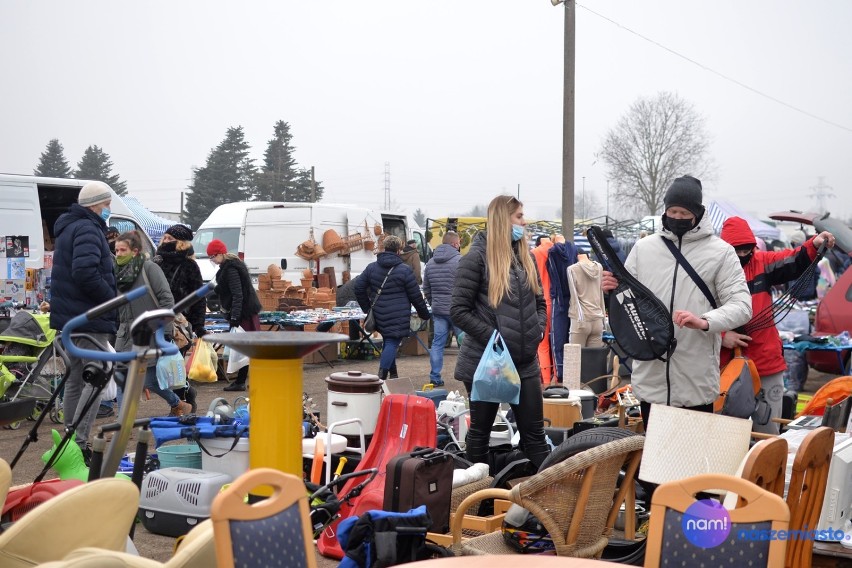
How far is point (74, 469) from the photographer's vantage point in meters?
4.82

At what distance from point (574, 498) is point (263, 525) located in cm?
207

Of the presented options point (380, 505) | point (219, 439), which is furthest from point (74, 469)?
point (380, 505)

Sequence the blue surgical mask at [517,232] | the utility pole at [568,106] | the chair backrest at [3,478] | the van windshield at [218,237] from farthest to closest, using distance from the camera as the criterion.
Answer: the van windshield at [218,237]
the utility pole at [568,106]
the blue surgical mask at [517,232]
the chair backrest at [3,478]

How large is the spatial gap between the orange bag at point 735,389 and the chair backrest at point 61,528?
3.90 m

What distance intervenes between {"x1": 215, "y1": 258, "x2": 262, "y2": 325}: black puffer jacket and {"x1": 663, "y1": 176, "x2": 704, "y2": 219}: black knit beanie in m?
6.79

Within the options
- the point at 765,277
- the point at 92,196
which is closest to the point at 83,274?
the point at 92,196

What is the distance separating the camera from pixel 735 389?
5.41m

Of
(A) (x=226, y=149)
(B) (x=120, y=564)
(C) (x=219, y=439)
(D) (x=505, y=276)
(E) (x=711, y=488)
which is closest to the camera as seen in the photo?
(B) (x=120, y=564)

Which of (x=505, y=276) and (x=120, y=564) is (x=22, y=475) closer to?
(x=505, y=276)

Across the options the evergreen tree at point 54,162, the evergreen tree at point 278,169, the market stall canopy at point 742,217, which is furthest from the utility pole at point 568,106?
the evergreen tree at point 54,162

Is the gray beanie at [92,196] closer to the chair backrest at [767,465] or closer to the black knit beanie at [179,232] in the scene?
the black knit beanie at [179,232]

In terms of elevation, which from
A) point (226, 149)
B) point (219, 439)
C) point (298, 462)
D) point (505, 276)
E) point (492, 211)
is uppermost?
point (226, 149)

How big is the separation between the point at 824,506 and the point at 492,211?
2747 millimetres

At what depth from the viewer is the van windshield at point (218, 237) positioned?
17719 millimetres
